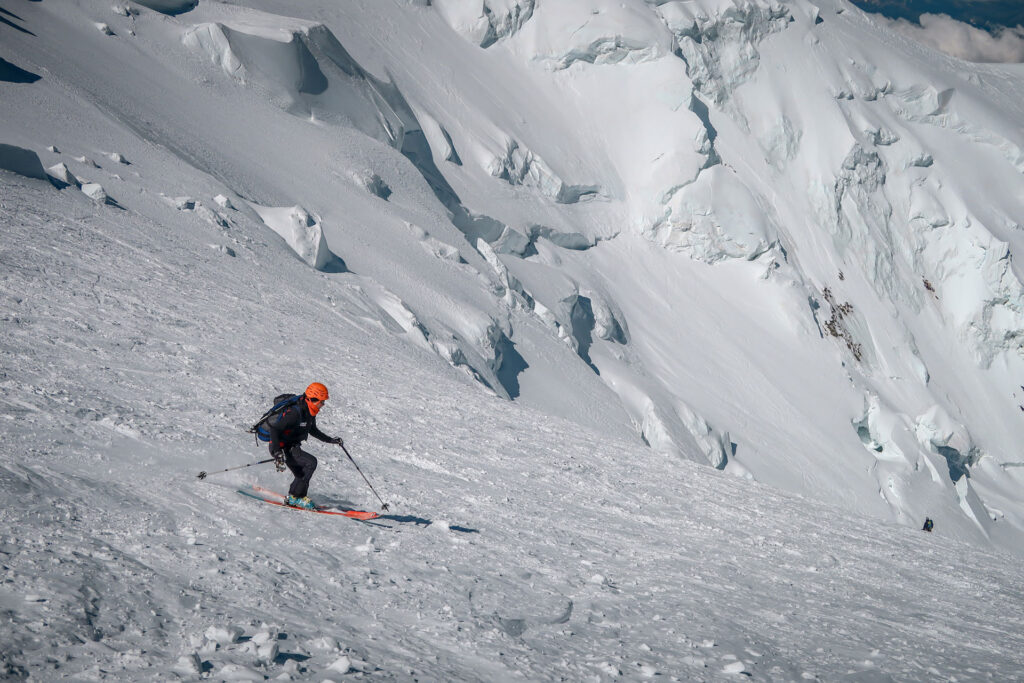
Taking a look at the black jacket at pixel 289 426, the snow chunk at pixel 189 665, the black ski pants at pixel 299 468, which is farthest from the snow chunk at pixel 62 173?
the snow chunk at pixel 189 665

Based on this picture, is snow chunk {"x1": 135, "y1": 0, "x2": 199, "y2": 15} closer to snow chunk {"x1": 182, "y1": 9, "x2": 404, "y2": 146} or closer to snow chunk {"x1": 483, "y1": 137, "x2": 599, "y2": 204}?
snow chunk {"x1": 182, "y1": 9, "x2": 404, "y2": 146}

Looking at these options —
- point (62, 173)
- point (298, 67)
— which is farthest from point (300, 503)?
point (298, 67)

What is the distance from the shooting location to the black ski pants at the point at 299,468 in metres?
7.89

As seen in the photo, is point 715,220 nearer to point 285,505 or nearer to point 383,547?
point 285,505

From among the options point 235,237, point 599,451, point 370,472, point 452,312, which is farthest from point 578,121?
point 370,472

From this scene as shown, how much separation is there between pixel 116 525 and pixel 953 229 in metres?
61.4

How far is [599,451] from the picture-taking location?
14.8 m

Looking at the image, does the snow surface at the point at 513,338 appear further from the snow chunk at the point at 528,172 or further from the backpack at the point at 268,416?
the backpack at the point at 268,416

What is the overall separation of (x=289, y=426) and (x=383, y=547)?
1.75 metres

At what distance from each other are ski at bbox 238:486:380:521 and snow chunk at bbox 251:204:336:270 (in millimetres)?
16693

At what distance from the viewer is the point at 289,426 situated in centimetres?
799

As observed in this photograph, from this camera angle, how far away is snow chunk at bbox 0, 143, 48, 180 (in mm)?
17344

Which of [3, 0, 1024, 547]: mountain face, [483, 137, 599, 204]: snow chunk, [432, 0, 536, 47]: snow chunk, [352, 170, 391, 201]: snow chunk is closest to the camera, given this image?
[3, 0, 1024, 547]: mountain face

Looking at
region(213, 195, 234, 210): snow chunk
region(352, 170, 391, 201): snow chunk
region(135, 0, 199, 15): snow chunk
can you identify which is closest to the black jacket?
region(213, 195, 234, 210): snow chunk
